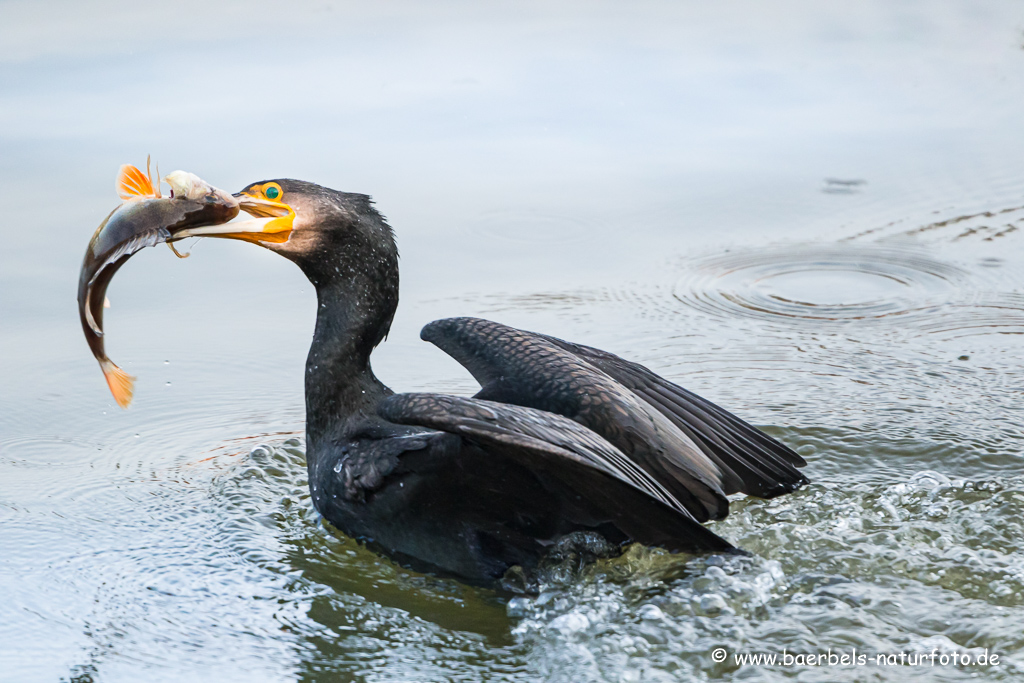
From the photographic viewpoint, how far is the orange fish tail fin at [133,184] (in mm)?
3504

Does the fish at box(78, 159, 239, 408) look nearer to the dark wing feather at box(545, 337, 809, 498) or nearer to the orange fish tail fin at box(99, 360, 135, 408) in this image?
the orange fish tail fin at box(99, 360, 135, 408)

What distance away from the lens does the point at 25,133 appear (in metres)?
6.80

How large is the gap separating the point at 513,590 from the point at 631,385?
35.0 inches

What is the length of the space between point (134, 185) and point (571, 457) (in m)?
1.49

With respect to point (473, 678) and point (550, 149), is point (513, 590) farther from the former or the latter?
point (550, 149)

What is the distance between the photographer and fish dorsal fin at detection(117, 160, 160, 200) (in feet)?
11.5

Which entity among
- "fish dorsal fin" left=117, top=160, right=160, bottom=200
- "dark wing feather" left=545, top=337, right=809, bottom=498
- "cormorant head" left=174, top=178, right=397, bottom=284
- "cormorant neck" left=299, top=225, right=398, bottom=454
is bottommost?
"dark wing feather" left=545, top=337, right=809, bottom=498

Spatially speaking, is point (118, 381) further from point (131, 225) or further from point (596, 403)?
point (596, 403)

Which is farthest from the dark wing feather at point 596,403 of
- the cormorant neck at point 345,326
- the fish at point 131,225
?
the fish at point 131,225

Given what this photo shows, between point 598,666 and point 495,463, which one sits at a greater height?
point 495,463

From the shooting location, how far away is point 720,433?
13.3 ft

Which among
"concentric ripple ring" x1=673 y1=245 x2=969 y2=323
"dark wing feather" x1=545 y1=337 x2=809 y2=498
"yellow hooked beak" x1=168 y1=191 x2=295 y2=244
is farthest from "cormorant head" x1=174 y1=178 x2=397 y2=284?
"concentric ripple ring" x1=673 y1=245 x2=969 y2=323

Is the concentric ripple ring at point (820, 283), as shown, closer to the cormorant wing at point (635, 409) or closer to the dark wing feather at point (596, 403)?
the cormorant wing at point (635, 409)

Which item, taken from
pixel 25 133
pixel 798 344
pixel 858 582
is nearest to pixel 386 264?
pixel 858 582
